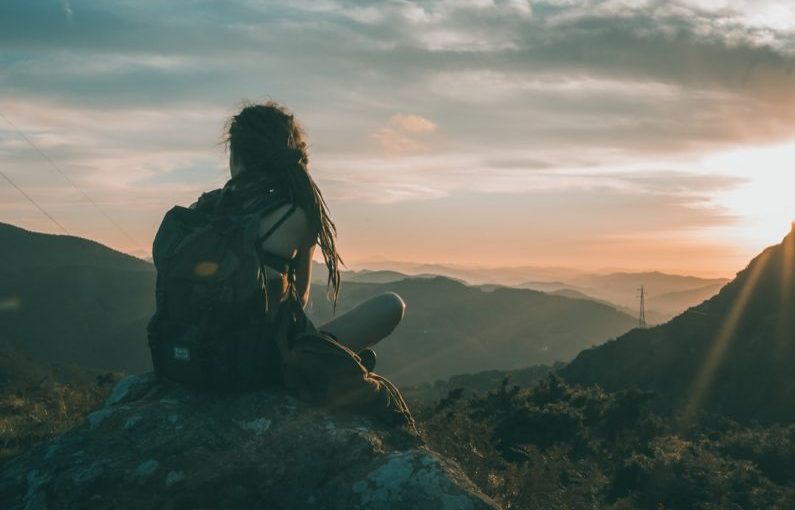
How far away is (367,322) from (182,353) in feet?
4.24

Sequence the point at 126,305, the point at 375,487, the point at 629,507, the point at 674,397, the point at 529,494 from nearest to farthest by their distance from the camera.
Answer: the point at 375,487 → the point at 529,494 → the point at 629,507 → the point at 674,397 → the point at 126,305

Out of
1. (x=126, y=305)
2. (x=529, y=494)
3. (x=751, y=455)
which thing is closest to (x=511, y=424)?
(x=751, y=455)

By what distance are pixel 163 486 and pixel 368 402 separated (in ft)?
3.82

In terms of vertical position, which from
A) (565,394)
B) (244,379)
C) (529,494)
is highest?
(244,379)

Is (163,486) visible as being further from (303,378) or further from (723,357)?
(723,357)

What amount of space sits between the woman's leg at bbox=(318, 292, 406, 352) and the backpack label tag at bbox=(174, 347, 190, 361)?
0.99 meters

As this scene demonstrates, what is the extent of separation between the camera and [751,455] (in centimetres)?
984

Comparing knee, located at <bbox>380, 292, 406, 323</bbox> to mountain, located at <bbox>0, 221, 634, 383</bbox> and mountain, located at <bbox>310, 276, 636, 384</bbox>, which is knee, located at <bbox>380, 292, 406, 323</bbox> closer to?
mountain, located at <bbox>0, 221, 634, 383</bbox>

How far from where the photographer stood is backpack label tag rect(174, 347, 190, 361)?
384 centimetres

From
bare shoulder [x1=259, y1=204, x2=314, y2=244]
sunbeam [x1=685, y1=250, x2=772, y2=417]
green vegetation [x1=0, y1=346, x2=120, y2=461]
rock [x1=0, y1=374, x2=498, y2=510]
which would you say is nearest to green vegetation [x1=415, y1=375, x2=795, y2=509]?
rock [x1=0, y1=374, x2=498, y2=510]

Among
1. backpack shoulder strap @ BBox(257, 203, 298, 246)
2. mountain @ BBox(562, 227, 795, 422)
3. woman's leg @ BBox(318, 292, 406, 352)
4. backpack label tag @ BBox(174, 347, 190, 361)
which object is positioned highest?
backpack shoulder strap @ BBox(257, 203, 298, 246)

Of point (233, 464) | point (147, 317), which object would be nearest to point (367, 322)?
point (233, 464)

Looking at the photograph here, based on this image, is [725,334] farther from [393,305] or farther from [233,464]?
[233,464]

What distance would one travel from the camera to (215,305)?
12.1ft
